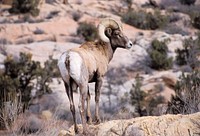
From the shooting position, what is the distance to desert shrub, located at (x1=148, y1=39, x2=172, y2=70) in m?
25.8

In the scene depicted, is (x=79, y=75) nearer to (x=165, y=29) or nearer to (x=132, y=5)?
(x=165, y=29)

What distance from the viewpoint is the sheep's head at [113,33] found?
27.7 feet

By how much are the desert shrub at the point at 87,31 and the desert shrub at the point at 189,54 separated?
648cm

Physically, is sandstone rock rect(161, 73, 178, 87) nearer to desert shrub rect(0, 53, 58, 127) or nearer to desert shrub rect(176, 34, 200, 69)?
desert shrub rect(176, 34, 200, 69)

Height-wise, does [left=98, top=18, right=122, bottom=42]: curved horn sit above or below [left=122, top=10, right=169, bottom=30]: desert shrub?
above

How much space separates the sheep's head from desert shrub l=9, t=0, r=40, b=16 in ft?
85.8

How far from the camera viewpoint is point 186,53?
26.1 m

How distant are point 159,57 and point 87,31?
6494 millimetres

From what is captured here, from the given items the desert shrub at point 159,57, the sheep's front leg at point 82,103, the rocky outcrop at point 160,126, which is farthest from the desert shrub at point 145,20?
the rocky outcrop at point 160,126

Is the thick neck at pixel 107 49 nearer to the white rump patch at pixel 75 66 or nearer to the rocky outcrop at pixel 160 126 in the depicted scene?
the white rump patch at pixel 75 66

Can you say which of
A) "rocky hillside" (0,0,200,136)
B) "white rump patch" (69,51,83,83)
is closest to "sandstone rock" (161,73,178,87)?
"rocky hillside" (0,0,200,136)

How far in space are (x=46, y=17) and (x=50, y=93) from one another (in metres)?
13.0

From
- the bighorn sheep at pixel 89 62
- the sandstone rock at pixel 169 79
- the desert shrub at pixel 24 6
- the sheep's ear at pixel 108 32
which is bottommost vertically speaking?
the sandstone rock at pixel 169 79

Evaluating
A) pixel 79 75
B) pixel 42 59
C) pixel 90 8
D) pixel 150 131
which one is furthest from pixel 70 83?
pixel 90 8
